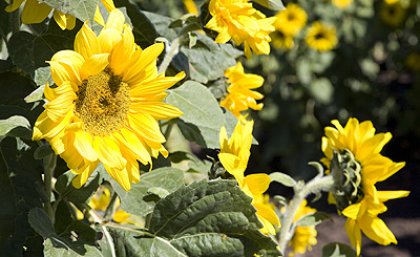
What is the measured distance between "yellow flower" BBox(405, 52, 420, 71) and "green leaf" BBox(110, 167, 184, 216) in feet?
11.9

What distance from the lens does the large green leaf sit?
2.83ft

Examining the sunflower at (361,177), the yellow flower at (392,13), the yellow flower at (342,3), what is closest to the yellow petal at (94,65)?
the sunflower at (361,177)

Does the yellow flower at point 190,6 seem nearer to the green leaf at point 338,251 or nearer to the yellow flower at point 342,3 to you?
the green leaf at point 338,251

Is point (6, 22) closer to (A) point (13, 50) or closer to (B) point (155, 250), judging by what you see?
(A) point (13, 50)

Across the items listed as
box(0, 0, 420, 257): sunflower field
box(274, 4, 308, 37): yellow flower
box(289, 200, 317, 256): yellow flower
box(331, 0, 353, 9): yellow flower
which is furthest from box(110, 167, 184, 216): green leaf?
box(331, 0, 353, 9): yellow flower

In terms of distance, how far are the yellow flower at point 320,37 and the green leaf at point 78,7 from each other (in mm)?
3296

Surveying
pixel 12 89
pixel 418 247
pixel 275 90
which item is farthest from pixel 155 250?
pixel 275 90

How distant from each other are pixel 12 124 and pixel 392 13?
3706 mm

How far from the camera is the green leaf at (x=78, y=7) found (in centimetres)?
79

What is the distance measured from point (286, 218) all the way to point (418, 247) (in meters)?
2.29

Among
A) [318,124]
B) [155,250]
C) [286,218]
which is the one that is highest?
[155,250]

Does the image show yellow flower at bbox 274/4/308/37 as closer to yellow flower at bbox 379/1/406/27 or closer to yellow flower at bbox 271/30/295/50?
yellow flower at bbox 271/30/295/50

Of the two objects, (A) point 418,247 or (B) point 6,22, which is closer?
(B) point 6,22

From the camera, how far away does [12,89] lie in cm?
93
